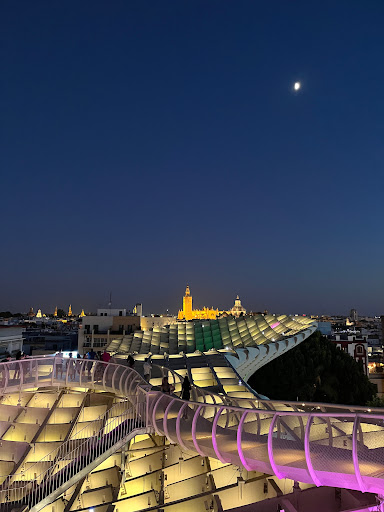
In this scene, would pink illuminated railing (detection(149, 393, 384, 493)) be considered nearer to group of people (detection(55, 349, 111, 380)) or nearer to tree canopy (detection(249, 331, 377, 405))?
group of people (detection(55, 349, 111, 380))

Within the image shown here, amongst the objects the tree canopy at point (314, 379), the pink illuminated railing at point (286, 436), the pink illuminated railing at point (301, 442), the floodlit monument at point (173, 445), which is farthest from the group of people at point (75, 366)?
the tree canopy at point (314, 379)

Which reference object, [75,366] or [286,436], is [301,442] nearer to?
[286,436]

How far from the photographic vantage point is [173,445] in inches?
813

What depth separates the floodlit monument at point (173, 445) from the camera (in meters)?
9.09

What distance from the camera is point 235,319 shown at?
185 ft

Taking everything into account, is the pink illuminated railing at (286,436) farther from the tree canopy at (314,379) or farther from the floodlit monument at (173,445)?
the tree canopy at (314,379)

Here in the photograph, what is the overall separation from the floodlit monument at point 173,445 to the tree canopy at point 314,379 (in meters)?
18.9

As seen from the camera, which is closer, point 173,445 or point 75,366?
point 173,445

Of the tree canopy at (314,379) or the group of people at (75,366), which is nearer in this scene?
the group of people at (75,366)

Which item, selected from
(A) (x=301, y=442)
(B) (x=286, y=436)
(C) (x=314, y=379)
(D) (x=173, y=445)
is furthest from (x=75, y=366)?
(C) (x=314, y=379)

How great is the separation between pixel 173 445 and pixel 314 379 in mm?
32570

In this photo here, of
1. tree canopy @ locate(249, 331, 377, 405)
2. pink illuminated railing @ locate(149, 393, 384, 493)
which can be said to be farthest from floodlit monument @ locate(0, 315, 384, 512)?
tree canopy @ locate(249, 331, 377, 405)

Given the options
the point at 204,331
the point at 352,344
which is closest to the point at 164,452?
the point at 204,331

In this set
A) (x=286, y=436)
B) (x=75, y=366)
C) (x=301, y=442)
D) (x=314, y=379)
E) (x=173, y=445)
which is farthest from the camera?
(x=314, y=379)
